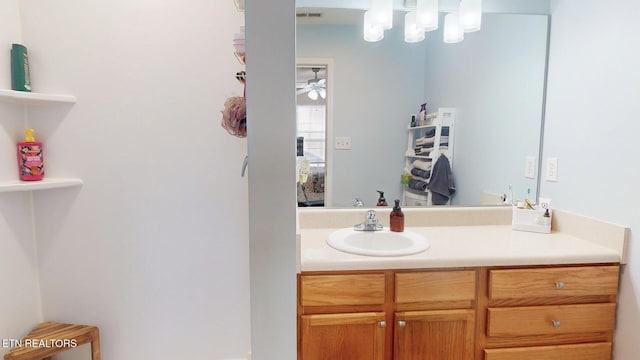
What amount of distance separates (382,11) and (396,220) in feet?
3.48

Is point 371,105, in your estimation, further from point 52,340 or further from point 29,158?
point 52,340

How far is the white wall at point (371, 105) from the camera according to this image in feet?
5.75

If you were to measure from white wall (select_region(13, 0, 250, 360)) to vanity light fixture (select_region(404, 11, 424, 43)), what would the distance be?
0.88 metres

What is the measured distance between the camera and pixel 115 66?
5.40 ft

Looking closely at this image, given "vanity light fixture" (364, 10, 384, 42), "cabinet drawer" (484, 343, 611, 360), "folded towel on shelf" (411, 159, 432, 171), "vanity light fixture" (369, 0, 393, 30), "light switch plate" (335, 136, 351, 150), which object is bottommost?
"cabinet drawer" (484, 343, 611, 360)

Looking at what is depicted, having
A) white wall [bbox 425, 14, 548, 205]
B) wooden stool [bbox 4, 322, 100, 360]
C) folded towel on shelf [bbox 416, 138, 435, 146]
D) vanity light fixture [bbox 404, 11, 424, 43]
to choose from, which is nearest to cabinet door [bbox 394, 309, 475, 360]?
white wall [bbox 425, 14, 548, 205]

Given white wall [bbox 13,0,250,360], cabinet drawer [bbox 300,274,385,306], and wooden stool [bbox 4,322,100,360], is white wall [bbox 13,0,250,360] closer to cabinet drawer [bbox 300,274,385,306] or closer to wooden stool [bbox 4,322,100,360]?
wooden stool [bbox 4,322,100,360]

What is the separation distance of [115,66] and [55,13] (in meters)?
0.36

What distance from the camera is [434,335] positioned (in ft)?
4.23

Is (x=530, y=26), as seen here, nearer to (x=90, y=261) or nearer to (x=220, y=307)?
(x=220, y=307)

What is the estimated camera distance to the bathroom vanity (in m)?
1.25

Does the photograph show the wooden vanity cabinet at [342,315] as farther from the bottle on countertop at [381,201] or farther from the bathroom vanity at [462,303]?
the bottle on countertop at [381,201]

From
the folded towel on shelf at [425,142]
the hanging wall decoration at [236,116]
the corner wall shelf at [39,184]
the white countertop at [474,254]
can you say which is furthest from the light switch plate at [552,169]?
the corner wall shelf at [39,184]

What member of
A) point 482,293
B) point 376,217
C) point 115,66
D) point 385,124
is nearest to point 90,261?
point 115,66
